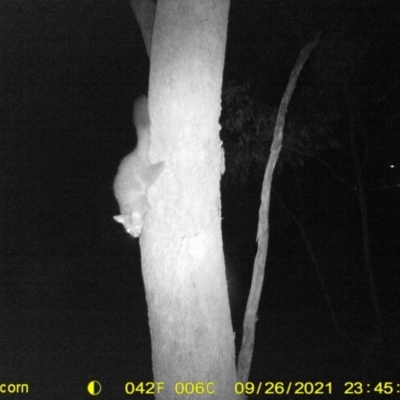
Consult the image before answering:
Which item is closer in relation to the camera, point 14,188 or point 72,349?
point 72,349

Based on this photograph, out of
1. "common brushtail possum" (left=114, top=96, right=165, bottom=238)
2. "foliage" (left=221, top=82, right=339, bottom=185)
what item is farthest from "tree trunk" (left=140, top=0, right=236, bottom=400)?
"foliage" (left=221, top=82, right=339, bottom=185)

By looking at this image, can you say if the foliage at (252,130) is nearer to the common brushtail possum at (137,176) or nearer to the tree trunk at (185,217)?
the common brushtail possum at (137,176)

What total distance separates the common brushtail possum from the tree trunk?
0.17 meters

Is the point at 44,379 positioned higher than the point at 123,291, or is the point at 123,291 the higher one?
the point at 123,291

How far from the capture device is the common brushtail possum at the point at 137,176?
9.86 feet

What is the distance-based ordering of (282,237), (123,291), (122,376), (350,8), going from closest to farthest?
(350,8)
(122,376)
(123,291)
(282,237)

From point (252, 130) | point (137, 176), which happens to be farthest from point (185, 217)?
point (252, 130)

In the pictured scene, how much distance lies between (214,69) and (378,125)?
9141 mm

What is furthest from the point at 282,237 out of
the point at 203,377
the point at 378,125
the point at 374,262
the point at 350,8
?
the point at 203,377

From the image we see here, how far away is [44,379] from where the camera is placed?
29.5ft

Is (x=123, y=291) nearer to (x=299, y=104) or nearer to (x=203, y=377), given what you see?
(x=299, y=104)

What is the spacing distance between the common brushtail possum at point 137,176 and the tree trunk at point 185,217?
0.56 ft

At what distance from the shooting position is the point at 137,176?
3.73 meters

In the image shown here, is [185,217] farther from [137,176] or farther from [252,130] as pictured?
[252,130]
